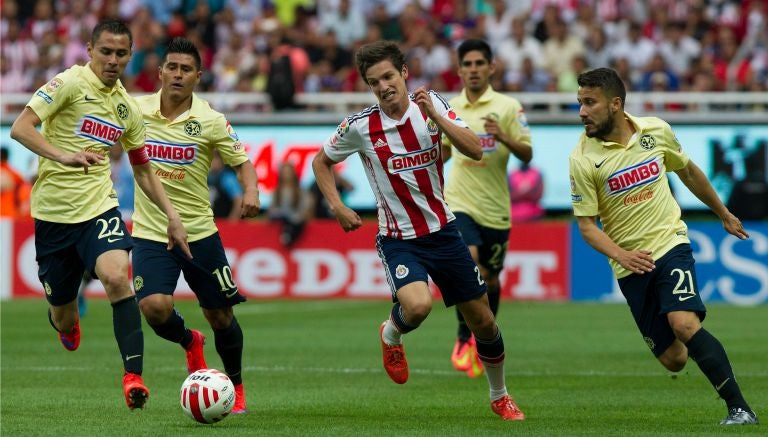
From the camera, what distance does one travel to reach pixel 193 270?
9898 mm

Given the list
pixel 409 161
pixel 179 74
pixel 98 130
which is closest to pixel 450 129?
pixel 409 161

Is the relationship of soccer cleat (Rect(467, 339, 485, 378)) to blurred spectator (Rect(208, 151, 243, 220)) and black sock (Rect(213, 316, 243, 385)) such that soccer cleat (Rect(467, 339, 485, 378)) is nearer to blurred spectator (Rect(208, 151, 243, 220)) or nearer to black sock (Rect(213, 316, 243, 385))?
black sock (Rect(213, 316, 243, 385))

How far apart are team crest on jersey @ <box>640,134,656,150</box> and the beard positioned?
0.71ft

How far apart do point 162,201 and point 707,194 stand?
363 centimetres

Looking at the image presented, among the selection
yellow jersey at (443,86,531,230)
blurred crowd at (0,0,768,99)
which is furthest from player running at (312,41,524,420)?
blurred crowd at (0,0,768,99)

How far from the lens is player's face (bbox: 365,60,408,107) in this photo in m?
9.05

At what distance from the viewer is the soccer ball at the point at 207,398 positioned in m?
8.66

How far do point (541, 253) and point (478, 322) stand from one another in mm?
11683

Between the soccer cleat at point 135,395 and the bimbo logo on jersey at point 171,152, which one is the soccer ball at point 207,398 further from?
the bimbo logo on jersey at point 171,152

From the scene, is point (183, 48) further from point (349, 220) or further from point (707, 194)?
point (707, 194)

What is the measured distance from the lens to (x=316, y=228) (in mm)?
21469

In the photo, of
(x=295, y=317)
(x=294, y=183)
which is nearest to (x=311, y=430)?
(x=295, y=317)

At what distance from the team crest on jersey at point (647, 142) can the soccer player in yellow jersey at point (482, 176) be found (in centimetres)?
336

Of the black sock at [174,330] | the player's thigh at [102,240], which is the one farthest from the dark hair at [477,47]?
the player's thigh at [102,240]
